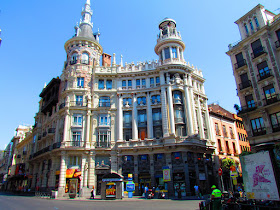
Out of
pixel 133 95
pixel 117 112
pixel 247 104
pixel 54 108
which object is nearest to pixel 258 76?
pixel 247 104

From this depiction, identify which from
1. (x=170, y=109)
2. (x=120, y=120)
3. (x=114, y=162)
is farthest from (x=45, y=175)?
(x=170, y=109)

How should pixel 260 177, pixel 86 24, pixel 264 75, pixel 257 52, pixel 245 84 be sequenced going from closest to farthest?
pixel 260 177 < pixel 264 75 < pixel 257 52 < pixel 245 84 < pixel 86 24

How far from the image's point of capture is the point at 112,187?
25875 millimetres

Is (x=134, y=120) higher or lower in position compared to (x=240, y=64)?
lower

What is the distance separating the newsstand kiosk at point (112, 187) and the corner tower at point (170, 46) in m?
23.5

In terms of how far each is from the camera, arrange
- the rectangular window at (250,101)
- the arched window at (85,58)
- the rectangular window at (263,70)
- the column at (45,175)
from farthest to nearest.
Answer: the arched window at (85,58)
the column at (45,175)
the rectangular window at (250,101)
the rectangular window at (263,70)

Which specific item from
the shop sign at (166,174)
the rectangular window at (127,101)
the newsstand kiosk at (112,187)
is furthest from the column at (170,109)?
the newsstand kiosk at (112,187)

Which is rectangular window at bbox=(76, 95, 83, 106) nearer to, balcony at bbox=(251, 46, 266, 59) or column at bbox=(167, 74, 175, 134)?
column at bbox=(167, 74, 175, 134)

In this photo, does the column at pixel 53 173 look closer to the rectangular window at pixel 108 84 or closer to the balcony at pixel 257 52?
the rectangular window at pixel 108 84

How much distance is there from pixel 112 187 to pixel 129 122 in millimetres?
15061

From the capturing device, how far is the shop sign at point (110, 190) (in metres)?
25.6

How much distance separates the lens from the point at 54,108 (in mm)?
45875

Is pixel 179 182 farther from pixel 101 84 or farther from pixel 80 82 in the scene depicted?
pixel 80 82

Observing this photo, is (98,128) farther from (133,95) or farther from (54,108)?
(54,108)
